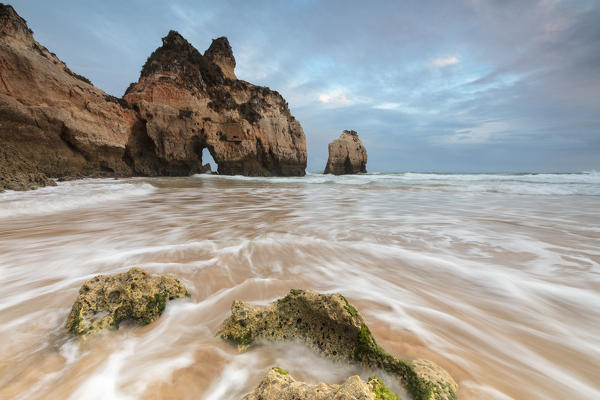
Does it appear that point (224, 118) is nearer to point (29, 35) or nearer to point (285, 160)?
point (285, 160)

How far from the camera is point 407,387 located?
0.78 meters

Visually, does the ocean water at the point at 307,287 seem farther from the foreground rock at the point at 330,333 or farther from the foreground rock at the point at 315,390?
the foreground rock at the point at 315,390

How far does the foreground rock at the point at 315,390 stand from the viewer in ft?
1.89

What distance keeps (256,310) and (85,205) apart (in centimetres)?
540

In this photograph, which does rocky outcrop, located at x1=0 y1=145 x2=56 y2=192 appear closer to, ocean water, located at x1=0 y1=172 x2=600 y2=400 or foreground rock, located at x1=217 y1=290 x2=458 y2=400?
ocean water, located at x1=0 y1=172 x2=600 y2=400

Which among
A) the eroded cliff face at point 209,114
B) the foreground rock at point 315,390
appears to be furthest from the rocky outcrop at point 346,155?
the foreground rock at point 315,390

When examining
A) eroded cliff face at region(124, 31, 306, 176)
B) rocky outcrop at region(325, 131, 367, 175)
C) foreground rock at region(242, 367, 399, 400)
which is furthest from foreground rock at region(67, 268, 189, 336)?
rocky outcrop at region(325, 131, 367, 175)

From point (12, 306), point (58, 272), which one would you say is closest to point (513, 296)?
point (12, 306)

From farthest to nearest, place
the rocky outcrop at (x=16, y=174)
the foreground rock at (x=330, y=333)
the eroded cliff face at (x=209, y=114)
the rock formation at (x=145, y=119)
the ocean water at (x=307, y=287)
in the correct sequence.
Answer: the eroded cliff face at (x=209, y=114) < the rock formation at (x=145, y=119) < the rocky outcrop at (x=16, y=174) < the ocean water at (x=307, y=287) < the foreground rock at (x=330, y=333)

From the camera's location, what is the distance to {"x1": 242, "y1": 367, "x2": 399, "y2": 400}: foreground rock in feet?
1.89

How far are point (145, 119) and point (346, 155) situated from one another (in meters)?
21.4

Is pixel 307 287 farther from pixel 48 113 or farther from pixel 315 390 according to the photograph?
pixel 48 113

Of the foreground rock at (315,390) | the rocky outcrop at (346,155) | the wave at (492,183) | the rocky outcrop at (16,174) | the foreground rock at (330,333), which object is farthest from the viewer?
the rocky outcrop at (346,155)

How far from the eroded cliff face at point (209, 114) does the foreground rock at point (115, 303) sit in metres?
15.7
